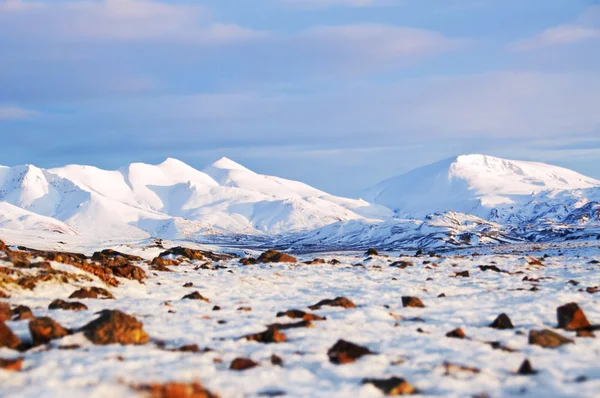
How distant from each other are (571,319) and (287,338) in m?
7.55

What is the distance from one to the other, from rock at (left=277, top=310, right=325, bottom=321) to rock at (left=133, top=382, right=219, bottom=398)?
7.00 m

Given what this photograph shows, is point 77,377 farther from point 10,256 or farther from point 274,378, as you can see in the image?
point 10,256

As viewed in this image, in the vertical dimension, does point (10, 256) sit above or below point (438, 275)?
above

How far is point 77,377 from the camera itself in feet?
35.9

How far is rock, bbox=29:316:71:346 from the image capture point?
534 inches

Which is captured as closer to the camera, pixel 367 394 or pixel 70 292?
pixel 367 394

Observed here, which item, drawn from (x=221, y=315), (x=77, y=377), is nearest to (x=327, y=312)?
(x=221, y=315)

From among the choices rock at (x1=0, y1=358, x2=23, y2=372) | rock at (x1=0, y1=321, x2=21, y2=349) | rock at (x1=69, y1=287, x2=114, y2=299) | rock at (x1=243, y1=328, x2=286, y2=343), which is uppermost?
rock at (x1=0, y1=321, x2=21, y2=349)

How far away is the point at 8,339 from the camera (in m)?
13.2

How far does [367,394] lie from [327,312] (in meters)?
8.02

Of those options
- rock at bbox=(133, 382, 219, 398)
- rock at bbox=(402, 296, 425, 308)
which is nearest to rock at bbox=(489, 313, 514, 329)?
rock at bbox=(402, 296, 425, 308)

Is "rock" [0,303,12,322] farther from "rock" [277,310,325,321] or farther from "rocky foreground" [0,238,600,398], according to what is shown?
"rock" [277,310,325,321]

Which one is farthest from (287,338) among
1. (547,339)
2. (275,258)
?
(275,258)

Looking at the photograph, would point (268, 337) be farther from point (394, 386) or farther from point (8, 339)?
point (8, 339)
